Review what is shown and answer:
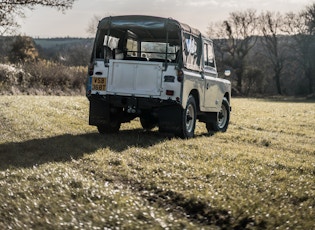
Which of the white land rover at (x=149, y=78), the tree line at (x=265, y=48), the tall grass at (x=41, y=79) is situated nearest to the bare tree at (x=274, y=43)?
the tree line at (x=265, y=48)

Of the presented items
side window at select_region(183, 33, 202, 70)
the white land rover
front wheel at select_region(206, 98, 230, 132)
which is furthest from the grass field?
front wheel at select_region(206, 98, 230, 132)

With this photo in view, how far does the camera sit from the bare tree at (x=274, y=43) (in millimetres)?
69500

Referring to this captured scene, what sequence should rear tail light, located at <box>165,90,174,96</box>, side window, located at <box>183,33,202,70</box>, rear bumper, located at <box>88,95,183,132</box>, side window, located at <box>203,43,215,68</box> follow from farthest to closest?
1. side window, located at <box>203,43,215,68</box>
2. side window, located at <box>183,33,202,70</box>
3. rear bumper, located at <box>88,95,183,132</box>
4. rear tail light, located at <box>165,90,174,96</box>

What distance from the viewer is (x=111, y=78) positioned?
11.3 m

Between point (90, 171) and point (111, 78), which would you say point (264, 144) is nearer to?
point (111, 78)

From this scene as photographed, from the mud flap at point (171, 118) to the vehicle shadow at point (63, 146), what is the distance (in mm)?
356

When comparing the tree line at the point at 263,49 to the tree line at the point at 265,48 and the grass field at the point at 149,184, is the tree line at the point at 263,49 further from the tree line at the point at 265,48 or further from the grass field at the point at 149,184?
the grass field at the point at 149,184

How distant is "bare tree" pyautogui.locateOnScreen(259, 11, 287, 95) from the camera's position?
69500 millimetres

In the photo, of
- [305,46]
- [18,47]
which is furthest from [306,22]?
[18,47]

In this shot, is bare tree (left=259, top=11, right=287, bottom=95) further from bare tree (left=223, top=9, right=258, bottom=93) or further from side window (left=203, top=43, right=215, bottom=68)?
side window (left=203, top=43, right=215, bottom=68)

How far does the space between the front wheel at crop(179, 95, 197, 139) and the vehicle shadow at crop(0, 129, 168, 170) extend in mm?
545

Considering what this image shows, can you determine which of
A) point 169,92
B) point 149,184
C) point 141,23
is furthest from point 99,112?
point 149,184

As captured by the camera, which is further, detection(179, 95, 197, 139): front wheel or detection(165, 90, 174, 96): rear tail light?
detection(179, 95, 197, 139): front wheel

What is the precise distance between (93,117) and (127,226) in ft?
23.4
